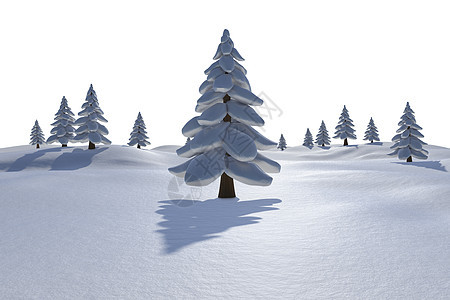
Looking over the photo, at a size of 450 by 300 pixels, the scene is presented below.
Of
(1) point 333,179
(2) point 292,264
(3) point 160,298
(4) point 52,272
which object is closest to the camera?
(3) point 160,298

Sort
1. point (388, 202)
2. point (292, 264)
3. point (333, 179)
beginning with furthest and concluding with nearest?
1. point (333, 179)
2. point (388, 202)
3. point (292, 264)

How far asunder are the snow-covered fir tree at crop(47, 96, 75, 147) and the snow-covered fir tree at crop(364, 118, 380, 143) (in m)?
52.8

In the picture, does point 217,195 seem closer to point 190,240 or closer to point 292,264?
point 190,240

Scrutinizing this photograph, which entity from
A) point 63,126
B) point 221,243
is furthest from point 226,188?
point 63,126

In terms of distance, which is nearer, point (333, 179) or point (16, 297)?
point (16, 297)

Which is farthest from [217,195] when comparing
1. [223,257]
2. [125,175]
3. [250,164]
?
[223,257]

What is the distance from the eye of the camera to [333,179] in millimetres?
15641

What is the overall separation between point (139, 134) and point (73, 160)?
24823 mm

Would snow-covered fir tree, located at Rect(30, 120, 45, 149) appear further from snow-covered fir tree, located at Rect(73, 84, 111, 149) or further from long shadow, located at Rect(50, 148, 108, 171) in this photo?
long shadow, located at Rect(50, 148, 108, 171)

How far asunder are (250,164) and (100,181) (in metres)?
7.59

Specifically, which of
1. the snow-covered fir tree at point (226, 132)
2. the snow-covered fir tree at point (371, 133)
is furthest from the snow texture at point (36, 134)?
the snow-covered fir tree at point (371, 133)

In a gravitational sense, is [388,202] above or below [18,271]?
above

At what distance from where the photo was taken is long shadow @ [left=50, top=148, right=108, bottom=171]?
957 inches

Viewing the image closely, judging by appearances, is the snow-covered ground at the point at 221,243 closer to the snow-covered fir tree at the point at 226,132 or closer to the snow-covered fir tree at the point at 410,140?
the snow-covered fir tree at the point at 226,132
